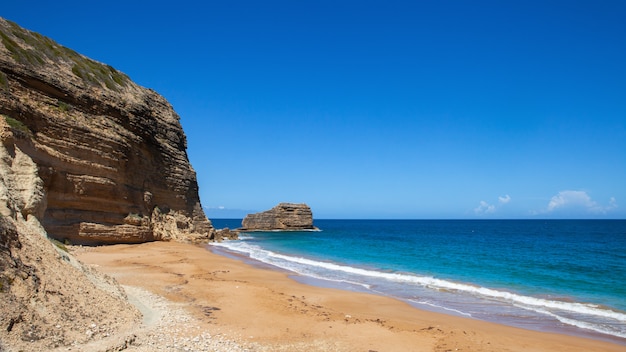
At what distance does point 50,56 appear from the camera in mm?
26250

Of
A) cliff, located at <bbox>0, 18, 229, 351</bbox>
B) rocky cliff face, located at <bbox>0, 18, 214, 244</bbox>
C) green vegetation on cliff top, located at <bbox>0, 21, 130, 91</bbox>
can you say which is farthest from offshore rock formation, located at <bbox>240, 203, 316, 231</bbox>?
green vegetation on cliff top, located at <bbox>0, 21, 130, 91</bbox>

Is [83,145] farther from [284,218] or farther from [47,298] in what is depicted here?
[284,218]

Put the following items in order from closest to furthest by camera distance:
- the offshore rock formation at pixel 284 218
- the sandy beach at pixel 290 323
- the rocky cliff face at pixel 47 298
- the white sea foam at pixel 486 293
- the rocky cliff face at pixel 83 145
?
the rocky cliff face at pixel 47 298, the sandy beach at pixel 290 323, the white sea foam at pixel 486 293, the rocky cliff face at pixel 83 145, the offshore rock formation at pixel 284 218

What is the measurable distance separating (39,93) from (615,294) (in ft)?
107

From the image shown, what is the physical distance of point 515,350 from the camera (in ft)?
33.1

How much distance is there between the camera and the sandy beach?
905 cm

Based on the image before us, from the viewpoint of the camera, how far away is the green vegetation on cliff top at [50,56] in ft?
75.8

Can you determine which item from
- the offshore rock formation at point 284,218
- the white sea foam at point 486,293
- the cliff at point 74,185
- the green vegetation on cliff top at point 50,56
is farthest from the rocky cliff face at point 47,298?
the offshore rock formation at point 284,218

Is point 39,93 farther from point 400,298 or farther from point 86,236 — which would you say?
point 400,298

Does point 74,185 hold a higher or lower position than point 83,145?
lower

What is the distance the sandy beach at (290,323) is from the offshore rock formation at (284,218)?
2957 inches

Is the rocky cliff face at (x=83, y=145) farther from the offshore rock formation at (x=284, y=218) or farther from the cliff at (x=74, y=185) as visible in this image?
the offshore rock formation at (x=284, y=218)

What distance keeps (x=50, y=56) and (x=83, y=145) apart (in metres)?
7.11

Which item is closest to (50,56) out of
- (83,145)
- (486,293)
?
(83,145)
